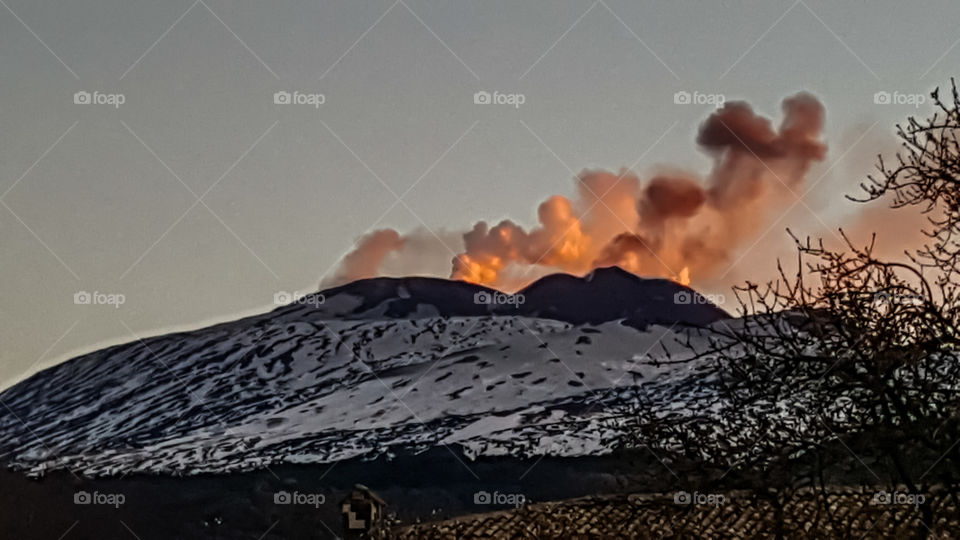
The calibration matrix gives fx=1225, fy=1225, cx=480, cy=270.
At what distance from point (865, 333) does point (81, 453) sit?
34.1 metres

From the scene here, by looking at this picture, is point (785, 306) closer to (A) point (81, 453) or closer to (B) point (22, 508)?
(B) point (22, 508)

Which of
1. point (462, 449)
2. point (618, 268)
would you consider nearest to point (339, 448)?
point (462, 449)

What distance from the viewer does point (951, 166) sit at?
8383 mm

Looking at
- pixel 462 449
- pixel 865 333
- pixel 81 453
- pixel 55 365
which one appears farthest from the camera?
pixel 55 365
